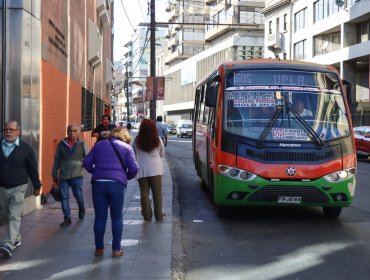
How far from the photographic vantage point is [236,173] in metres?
8.48

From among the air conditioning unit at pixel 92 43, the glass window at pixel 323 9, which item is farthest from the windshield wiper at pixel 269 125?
the glass window at pixel 323 9

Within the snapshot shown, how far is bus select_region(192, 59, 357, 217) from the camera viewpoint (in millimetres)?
8391

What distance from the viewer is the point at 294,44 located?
51125mm

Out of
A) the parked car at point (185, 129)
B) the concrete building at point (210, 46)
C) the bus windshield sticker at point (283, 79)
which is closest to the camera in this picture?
the bus windshield sticker at point (283, 79)

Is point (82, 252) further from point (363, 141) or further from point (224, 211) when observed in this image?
point (363, 141)

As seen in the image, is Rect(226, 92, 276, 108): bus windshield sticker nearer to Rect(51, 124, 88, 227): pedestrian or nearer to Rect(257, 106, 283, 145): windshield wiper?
Rect(257, 106, 283, 145): windshield wiper

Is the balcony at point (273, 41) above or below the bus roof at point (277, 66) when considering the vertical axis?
above

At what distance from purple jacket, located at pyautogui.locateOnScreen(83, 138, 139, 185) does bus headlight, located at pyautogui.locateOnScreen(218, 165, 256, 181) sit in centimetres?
257

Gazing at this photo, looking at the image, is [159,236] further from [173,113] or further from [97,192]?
[173,113]

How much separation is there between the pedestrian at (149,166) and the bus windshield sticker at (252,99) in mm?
1520

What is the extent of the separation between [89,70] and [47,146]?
970 cm

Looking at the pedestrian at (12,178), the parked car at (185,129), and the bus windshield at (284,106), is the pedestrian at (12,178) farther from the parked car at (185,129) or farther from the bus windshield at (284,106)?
the parked car at (185,129)

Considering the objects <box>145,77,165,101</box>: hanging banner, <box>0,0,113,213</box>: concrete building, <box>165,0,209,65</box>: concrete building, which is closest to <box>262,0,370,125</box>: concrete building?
<box>145,77,165,101</box>: hanging banner

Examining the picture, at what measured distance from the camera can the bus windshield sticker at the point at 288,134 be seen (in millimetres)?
8609
